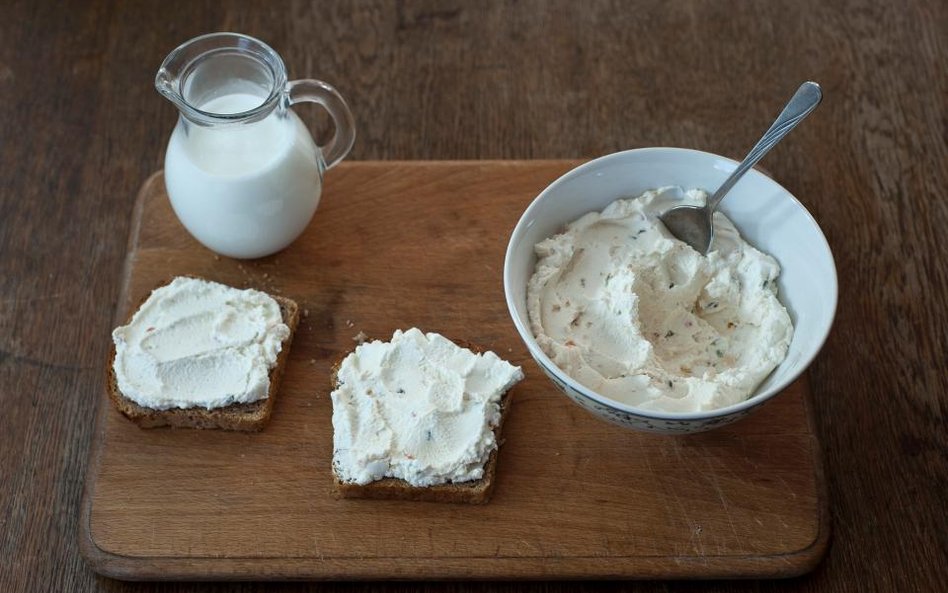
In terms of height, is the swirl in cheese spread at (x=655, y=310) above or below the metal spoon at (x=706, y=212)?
below

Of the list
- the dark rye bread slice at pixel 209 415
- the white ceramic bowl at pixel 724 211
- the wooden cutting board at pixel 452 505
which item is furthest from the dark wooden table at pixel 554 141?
the white ceramic bowl at pixel 724 211

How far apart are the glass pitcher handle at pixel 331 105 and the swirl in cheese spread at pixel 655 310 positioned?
506mm

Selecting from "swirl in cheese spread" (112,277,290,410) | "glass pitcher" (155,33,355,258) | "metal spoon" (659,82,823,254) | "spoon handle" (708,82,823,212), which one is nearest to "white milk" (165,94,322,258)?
"glass pitcher" (155,33,355,258)

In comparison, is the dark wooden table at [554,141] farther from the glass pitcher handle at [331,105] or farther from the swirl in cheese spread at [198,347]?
A: the glass pitcher handle at [331,105]

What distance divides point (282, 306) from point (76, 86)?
1.09 metres

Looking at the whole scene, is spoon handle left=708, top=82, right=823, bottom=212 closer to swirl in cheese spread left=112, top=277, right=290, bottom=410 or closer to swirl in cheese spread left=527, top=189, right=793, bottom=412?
swirl in cheese spread left=527, top=189, right=793, bottom=412

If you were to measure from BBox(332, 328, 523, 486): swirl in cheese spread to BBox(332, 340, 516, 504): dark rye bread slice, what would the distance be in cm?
2

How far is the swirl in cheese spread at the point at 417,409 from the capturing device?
1825 millimetres

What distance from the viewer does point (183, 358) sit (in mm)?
1957

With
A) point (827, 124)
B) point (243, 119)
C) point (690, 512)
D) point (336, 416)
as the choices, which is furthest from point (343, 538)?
point (827, 124)

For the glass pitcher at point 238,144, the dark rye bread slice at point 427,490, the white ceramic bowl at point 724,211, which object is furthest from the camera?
the glass pitcher at point 238,144

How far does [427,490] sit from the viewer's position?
1.85 metres

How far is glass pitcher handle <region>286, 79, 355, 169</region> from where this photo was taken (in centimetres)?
206

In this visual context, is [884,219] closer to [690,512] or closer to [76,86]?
[690,512]
